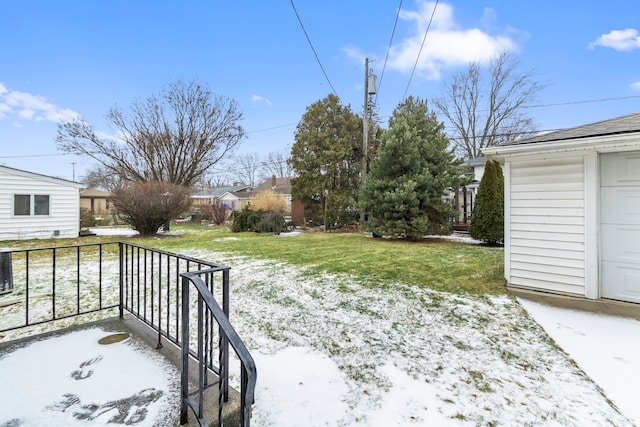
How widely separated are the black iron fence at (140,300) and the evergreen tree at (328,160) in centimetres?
912

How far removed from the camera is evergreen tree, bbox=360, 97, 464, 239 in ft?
31.9

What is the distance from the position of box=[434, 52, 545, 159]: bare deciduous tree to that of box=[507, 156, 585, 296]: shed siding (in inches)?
647

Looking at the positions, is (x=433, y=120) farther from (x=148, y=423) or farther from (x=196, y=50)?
(x=148, y=423)

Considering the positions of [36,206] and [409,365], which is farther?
[36,206]

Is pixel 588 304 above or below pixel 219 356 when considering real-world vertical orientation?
below

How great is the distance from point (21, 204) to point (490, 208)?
16236 millimetres

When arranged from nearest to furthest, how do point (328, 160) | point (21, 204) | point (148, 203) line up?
1. point (21, 204)
2. point (148, 203)
3. point (328, 160)

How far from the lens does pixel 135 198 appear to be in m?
11.2

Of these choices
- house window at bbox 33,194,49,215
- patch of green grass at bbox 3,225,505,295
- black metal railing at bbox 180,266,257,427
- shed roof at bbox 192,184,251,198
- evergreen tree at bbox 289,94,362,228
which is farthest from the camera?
shed roof at bbox 192,184,251,198

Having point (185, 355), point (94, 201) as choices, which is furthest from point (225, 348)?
point (94, 201)

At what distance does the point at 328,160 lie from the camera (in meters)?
14.2

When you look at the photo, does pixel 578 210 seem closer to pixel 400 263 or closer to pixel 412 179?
pixel 400 263

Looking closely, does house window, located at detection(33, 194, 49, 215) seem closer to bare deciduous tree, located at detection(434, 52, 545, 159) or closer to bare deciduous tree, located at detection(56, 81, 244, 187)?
bare deciduous tree, located at detection(56, 81, 244, 187)

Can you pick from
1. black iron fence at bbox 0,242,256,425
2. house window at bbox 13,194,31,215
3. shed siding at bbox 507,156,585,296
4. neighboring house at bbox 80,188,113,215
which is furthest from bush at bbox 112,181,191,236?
neighboring house at bbox 80,188,113,215
